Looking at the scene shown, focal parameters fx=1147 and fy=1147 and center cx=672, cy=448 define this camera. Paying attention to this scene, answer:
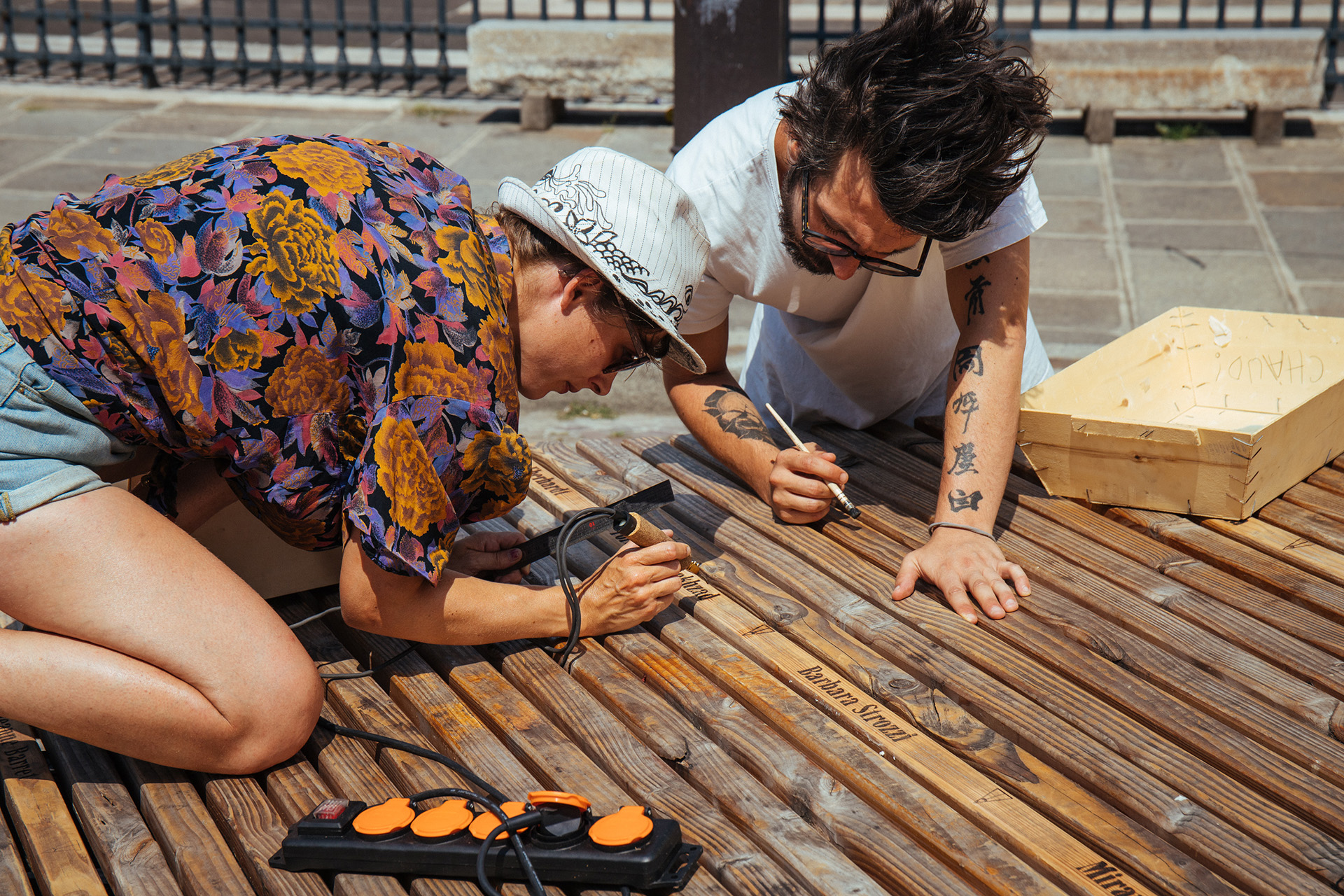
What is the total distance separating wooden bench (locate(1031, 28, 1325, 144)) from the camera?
545 centimetres

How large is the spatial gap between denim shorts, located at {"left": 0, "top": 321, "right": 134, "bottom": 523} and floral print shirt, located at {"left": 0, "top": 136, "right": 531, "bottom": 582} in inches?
0.9

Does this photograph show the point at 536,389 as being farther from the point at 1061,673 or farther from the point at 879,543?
the point at 1061,673

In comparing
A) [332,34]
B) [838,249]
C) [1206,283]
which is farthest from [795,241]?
[332,34]

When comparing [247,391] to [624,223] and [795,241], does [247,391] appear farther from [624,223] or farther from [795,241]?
[795,241]

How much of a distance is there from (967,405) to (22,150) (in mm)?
5143

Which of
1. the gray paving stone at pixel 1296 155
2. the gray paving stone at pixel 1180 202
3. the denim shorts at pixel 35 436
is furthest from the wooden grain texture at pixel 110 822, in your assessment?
the gray paving stone at pixel 1296 155

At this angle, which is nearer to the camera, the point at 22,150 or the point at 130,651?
the point at 130,651

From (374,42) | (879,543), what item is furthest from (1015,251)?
(374,42)

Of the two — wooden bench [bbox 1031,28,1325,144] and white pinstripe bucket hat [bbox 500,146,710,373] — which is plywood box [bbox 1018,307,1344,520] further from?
wooden bench [bbox 1031,28,1325,144]

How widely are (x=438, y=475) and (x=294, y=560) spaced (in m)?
0.66

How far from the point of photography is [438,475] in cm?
160

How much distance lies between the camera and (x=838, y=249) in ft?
6.43

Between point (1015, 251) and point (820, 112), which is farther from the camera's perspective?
point (1015, 251)

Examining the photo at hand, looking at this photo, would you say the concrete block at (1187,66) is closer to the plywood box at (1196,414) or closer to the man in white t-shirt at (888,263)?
the plywood box at (1196,414)
